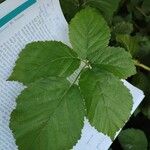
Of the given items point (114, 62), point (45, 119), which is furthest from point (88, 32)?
point (45, 119)

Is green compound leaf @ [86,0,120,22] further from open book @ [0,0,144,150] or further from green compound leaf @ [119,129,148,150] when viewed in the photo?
green compound leaf @ [119,129,148,150]

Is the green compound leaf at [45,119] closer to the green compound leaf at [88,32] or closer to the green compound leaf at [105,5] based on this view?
the green compound leaf at [88,32]

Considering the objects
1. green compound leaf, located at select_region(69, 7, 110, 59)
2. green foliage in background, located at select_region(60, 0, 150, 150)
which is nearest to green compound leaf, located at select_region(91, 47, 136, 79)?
green compound leaf, located at select_region(69, 7, 110, 59)

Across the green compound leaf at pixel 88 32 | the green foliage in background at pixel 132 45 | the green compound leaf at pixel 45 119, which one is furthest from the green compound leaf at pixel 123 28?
the green compound leaf at pixel 45 119

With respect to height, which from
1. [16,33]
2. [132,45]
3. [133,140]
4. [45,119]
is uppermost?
[16,33]

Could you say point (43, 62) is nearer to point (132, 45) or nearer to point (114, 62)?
point (114, 62)

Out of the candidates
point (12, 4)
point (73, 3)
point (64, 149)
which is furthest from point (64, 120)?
point (73, 3)
